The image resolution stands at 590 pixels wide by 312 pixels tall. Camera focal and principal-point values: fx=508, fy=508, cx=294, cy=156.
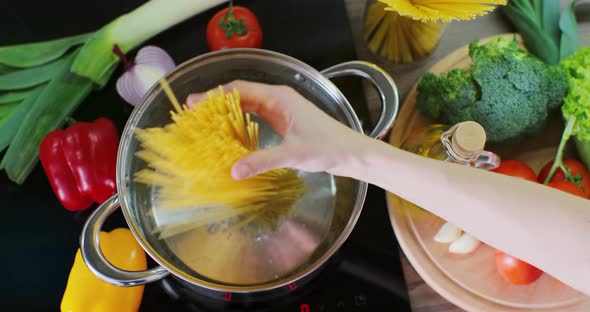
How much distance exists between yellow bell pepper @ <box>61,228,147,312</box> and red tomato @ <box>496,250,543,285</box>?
54 cm

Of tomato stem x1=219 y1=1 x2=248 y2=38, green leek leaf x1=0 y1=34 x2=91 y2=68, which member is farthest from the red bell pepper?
tomato stem x1=219 y1=1 x2=248 y2=38

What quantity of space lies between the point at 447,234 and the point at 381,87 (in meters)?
0.25

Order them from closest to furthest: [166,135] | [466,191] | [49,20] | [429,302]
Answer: [466,191] < [166,135] < [429,302] < [49,20]

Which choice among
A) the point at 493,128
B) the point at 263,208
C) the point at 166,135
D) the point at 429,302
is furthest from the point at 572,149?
the point at 166,135

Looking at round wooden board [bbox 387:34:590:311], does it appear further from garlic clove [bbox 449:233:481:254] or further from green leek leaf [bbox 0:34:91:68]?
green leek leaf [bbox 0:34:91:68]

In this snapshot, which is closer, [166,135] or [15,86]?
[166,135]

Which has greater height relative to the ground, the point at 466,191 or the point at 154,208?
the point at 466,191

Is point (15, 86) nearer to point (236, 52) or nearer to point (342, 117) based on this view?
point (236, 52)

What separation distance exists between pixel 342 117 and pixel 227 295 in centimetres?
33

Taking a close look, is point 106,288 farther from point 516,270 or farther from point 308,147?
point 516,270

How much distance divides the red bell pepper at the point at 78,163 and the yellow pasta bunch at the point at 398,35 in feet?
1.56

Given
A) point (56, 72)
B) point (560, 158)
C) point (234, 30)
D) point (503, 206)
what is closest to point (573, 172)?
point (560, 158)

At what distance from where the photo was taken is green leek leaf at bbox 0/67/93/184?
827 millimetres

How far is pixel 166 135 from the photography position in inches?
27.5
